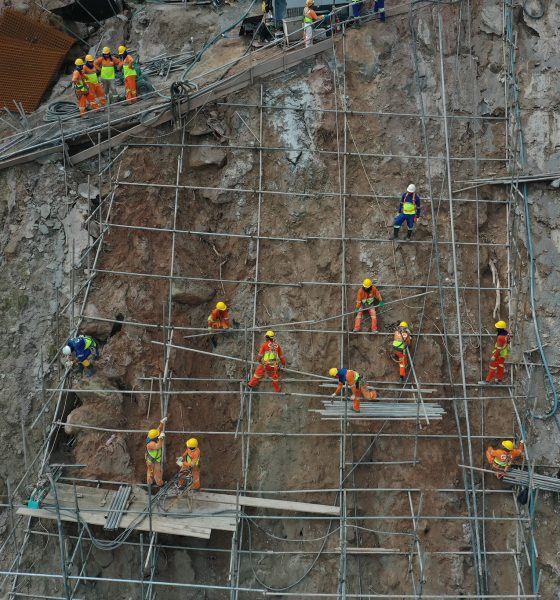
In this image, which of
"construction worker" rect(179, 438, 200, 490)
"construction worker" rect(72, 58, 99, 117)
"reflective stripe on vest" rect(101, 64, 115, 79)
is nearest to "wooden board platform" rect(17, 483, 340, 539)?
"construction worker" rect(179, 438, 200, 490)

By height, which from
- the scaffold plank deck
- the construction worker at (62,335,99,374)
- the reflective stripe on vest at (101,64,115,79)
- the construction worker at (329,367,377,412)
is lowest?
the scaffold plank deck

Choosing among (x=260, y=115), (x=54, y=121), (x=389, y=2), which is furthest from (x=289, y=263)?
(x=389, y=2)

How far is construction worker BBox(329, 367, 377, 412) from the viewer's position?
12375mm

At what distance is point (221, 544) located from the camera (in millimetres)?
12672

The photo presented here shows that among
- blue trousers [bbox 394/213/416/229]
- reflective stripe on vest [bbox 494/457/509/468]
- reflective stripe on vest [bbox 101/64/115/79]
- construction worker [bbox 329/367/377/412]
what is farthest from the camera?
reflective stripe on vest [bbox 101/64/115/79]

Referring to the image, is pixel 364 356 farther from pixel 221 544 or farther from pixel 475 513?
pixel 221 544

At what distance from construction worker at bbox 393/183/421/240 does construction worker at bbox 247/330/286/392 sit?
3.69 meters

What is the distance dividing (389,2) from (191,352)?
990 cm

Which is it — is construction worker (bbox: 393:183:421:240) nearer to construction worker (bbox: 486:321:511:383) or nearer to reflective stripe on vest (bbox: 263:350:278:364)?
construction worker (bbox: 486:321:511:383)

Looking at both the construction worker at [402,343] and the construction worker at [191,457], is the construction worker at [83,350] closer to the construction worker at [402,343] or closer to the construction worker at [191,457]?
the construction worker at [191,457]

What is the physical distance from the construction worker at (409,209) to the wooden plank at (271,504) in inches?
230

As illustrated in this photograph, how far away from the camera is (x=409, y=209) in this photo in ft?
45.7

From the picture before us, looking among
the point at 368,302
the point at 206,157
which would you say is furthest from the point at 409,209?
the point at 206,157

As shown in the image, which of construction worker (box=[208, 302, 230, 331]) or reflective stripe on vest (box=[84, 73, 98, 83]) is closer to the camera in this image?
construction worker (box=[208, 302, 230, 331])
